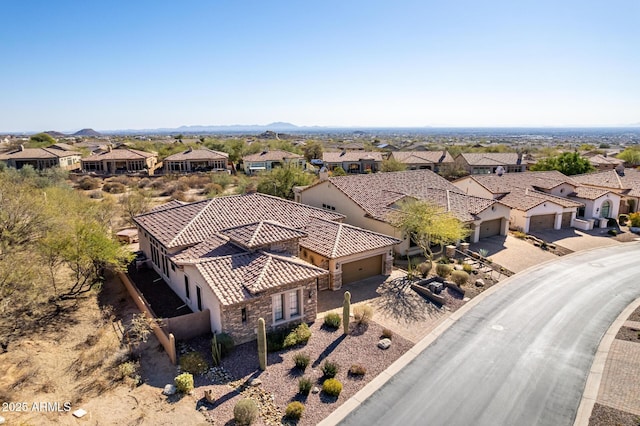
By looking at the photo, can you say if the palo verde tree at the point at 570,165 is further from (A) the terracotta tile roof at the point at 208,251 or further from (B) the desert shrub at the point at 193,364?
(B) the desert shrub at the point at 193,364

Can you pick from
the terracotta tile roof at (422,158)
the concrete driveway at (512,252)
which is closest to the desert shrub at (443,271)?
the concrete driveway at (512,252)

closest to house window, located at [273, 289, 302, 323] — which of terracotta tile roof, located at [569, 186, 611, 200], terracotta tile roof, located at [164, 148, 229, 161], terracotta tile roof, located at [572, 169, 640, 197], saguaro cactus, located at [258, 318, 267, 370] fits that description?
saguaro cactus, located at [258, 318, 267, 370]

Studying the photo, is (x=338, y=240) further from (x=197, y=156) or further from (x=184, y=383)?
(x=197, y=156)

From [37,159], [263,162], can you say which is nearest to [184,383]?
[263,162]

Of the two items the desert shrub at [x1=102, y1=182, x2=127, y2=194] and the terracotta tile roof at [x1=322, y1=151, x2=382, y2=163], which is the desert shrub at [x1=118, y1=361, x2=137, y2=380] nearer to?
the desert shrub at [x1=102, y1=182, x2=127, y2=194]

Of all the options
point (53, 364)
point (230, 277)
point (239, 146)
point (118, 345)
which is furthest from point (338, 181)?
point (239, 146)

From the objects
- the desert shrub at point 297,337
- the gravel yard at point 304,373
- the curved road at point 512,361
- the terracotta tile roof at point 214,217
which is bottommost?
the curved road at point 512,361

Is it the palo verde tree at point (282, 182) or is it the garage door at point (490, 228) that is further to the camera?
the palo verde tree at point (282, 182)
